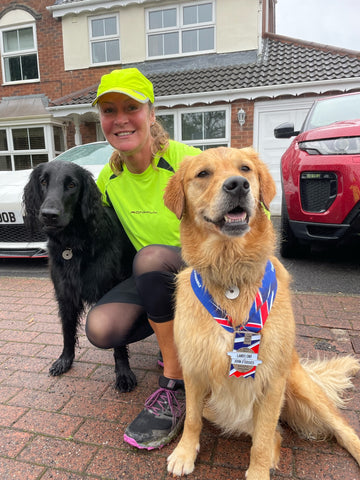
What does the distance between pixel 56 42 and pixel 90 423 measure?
12285mm

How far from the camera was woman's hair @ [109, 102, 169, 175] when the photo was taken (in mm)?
2336

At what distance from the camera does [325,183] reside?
140 inches

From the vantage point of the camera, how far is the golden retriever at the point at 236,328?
4.94 ft

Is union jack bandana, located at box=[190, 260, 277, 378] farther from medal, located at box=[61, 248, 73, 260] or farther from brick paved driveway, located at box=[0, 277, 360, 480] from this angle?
medal, located at box=[61, 248, 73, 260]

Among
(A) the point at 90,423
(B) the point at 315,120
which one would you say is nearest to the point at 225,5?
(B) the point at 315,120

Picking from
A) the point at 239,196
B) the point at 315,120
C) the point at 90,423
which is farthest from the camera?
the point at 315,120

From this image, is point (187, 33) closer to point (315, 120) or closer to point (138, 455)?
point (315, 120)

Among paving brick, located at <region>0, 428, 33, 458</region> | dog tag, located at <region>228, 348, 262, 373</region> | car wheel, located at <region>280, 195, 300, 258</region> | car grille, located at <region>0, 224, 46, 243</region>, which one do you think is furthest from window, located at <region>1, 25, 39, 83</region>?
dog tag, located at <region>228, 348, 262, 373</region>

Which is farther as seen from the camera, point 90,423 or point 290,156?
point 290,156

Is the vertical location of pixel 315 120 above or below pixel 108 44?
below

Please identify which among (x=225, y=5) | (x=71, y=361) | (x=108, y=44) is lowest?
(x=71, y=361)

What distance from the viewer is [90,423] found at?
6.22 feet

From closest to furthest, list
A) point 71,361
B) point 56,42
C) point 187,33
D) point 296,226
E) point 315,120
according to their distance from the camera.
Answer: point 71,361 → point 296,226 → point 315,120 → point 187,33 → point 56,42

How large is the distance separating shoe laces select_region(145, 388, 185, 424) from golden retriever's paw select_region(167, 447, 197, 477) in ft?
0.82
